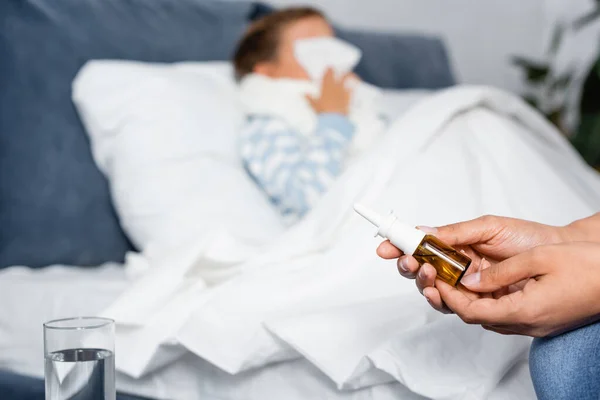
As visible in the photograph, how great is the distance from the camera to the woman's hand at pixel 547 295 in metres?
0.74

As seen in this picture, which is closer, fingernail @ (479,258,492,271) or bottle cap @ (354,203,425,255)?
bottle cap @ (354,203,425,255)

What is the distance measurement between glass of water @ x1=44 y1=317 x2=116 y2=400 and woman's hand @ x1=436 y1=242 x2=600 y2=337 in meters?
0.41

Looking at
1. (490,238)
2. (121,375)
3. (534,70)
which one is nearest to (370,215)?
(490,238)

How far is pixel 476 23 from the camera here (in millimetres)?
3244

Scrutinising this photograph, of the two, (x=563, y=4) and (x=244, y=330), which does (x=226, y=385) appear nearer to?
(x=244, y=330)

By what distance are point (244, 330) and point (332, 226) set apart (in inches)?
10.3

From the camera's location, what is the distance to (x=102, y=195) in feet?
5.21

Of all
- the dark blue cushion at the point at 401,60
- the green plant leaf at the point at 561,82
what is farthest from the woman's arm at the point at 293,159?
the green plant leaf at the point at 561,82

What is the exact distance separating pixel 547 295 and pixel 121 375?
69cm

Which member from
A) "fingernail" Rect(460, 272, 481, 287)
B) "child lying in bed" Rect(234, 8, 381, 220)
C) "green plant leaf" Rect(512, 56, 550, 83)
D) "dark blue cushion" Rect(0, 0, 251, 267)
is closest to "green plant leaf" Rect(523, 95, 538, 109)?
"green plant leaf" Rect(512, 56, 550, 83)

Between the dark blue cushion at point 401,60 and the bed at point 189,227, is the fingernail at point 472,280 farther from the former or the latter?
the dark blue cushion at point 401,60

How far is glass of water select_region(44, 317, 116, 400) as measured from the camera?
88 cm

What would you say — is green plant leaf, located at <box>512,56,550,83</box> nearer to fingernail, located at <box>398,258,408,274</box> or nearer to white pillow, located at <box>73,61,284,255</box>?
white pillow, located at <box>73,61,284,255</box>

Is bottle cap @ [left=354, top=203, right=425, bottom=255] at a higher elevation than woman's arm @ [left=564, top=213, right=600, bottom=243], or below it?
higher
